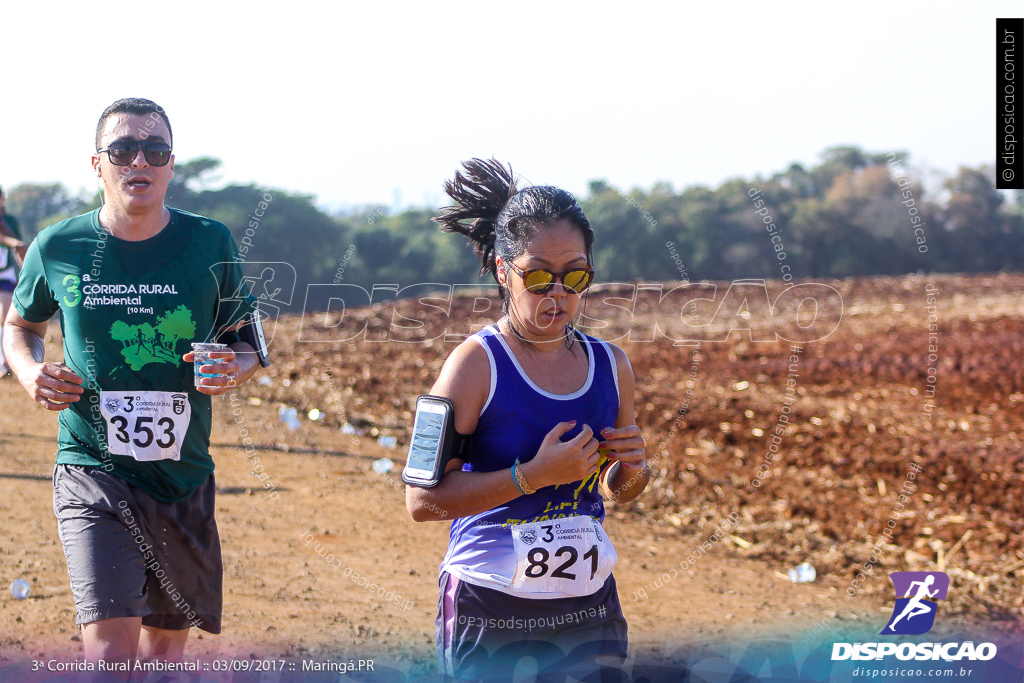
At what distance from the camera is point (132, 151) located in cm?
306

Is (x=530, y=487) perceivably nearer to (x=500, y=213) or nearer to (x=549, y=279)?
(x=549, y=279)

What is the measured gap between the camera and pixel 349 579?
5223 mm

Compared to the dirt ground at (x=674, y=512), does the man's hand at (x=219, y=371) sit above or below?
above

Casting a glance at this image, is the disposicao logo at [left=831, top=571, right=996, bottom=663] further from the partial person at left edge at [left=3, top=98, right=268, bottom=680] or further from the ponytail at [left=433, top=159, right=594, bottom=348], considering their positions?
the partial person at left edge at [left=3, top=98, right=268, bottom=680]

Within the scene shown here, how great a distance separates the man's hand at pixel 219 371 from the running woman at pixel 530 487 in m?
0.91

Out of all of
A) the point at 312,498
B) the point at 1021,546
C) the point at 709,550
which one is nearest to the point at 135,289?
the point at 312,498

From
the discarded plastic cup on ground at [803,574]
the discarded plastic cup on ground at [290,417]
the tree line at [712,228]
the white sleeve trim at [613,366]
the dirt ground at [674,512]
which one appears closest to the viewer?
the white sleeve trim at [613,366]

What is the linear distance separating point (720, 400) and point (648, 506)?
331 centimetres

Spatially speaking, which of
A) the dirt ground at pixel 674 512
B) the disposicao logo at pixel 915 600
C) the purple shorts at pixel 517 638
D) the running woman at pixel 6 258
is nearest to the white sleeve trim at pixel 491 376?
the purple shorts at pixel 517 638

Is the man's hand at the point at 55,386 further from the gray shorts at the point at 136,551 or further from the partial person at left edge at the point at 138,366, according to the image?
the gray shorts at the point at 136,551

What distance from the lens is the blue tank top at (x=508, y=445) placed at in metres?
2.45

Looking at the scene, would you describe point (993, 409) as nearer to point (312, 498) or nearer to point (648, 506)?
point (648, 506)

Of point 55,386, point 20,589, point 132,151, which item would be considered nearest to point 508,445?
point 55,386

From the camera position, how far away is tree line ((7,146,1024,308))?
46.4ft
